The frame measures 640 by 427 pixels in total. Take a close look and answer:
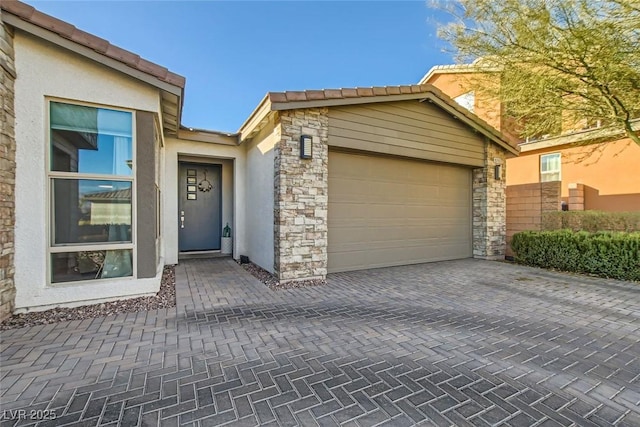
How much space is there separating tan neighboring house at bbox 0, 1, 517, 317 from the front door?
0.11 ft

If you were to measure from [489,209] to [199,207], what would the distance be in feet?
27.1

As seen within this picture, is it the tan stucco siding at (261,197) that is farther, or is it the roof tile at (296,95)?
the tan stucco siding at (261,197)

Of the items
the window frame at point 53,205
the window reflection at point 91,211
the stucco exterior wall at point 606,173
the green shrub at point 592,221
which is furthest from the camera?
the stucco exterior wall at point 606,173

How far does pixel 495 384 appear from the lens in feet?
7.97

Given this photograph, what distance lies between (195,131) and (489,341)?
7.35m

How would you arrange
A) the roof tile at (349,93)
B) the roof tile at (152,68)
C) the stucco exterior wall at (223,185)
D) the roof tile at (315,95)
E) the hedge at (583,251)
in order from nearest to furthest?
the roof tile at (152,68) → the roof tile at (315,95) → the roof tile at (349,93) → the hedge at (583,251) → the stucco exterior wall at (223,185)

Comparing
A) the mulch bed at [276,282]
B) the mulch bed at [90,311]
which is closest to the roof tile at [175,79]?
the mulch bed at [90,311]

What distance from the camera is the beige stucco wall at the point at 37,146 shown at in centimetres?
386

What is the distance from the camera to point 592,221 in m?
7.33

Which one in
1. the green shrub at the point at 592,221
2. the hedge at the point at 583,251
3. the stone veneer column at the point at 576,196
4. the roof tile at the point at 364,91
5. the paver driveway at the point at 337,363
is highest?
the roof tile at the point at 364,91

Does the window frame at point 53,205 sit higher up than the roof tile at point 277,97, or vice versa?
the roof tile at point 277,97

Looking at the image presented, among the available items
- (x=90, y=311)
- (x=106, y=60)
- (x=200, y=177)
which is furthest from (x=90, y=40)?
(x=200, y=177)

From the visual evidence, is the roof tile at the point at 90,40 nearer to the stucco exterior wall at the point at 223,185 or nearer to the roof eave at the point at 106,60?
the roof eave at the point at 106,60

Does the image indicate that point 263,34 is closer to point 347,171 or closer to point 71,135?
point 347,171
